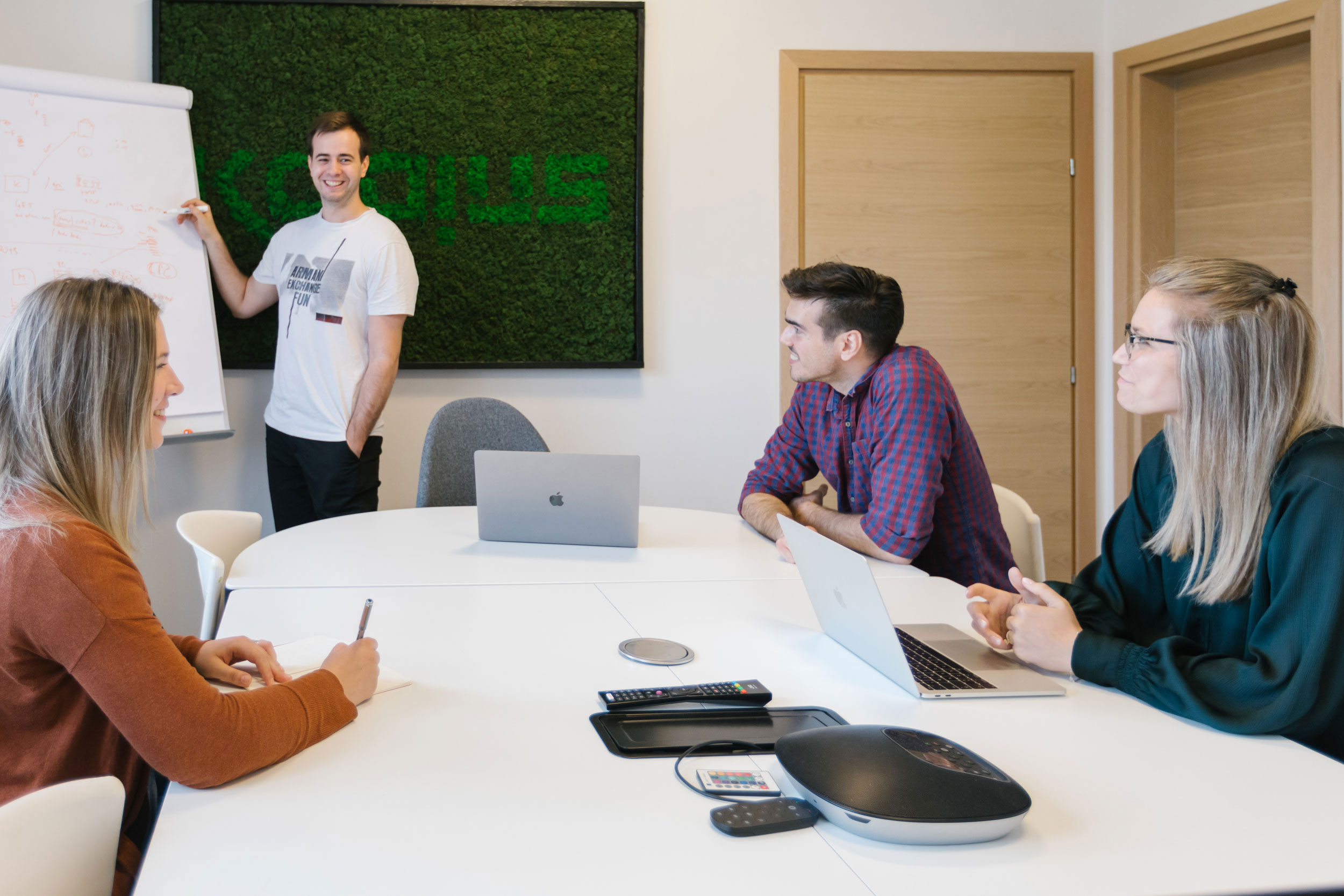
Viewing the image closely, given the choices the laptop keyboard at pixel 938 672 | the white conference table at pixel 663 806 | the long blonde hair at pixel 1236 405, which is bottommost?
the white conference table at pixel 663 806

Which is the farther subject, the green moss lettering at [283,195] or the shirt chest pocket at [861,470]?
the green moss lettering at [283,195]

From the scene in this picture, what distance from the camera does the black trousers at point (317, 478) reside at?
11.1ft

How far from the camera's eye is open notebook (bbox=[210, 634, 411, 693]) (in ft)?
4.51

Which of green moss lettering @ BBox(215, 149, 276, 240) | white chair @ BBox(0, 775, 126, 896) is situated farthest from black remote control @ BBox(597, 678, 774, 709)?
green moss lettering @ BBox(215, 149, 276, 240)

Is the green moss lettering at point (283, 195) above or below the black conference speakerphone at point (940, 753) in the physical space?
above

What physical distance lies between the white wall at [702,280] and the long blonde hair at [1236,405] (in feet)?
8.41

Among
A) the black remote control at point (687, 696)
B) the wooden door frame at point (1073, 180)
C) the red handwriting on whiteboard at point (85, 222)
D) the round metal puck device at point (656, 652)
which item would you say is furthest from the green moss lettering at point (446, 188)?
the black remote control at point (687, 696)

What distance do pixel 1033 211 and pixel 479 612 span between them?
122 inches

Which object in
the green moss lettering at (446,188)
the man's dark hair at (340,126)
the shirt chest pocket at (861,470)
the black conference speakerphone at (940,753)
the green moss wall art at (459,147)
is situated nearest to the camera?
the black conference speakerphone at (940,753)

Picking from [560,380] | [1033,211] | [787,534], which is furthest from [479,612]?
[1033,211]

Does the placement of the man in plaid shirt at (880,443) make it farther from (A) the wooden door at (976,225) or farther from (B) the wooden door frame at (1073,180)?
(A) the wooden door at (976,225)

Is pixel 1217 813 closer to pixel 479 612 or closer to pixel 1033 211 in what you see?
pixel 479 612

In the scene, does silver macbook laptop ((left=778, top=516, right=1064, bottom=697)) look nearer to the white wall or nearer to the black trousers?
the black trousers

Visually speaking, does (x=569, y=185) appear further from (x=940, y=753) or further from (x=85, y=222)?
(x=940, y=753)
